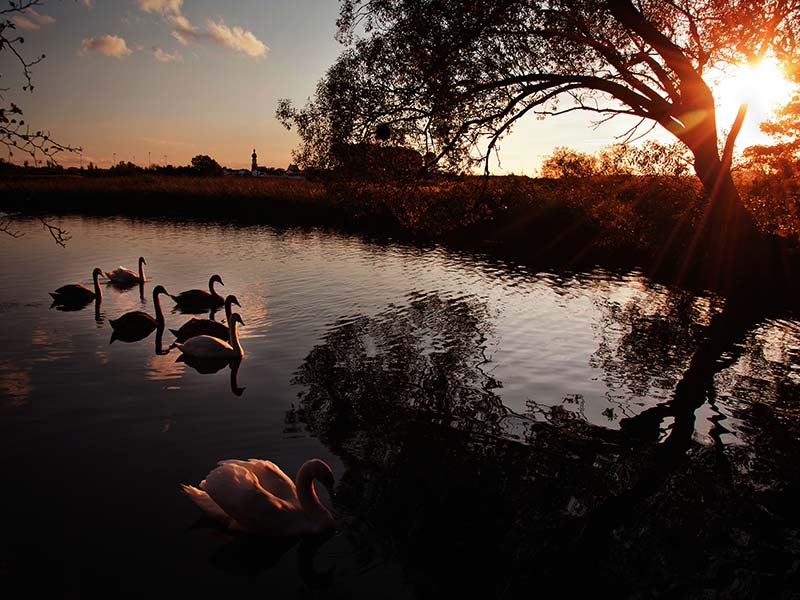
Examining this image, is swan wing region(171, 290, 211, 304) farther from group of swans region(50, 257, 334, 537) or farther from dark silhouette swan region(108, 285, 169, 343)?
group of swans region(50, 257, 334, 537)

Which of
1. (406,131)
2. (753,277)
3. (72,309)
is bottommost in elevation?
(72,309)

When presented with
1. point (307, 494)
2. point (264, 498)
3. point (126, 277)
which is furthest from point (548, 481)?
point (126, 277)

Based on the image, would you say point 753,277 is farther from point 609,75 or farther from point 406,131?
point 406,131

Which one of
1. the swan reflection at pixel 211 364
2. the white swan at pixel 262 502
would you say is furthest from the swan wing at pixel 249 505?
the swan reflection at pixel 211 364

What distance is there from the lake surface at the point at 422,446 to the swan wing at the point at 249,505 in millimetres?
275

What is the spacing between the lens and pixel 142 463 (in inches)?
321

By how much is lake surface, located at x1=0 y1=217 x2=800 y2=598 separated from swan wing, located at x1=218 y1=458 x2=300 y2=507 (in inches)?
23.7

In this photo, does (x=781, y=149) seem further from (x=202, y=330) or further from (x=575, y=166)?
(x=202, y=330)

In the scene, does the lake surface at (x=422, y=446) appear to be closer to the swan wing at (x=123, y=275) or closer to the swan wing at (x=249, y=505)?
the swan wing at (x=249, y=505)

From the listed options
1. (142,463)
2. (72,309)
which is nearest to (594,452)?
(142,463)

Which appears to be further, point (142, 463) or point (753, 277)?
point (753, 277)

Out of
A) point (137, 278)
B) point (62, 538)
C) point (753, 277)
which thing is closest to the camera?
point (62, 538)

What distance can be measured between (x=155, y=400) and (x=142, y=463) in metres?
2.65

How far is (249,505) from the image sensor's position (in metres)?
6.48
